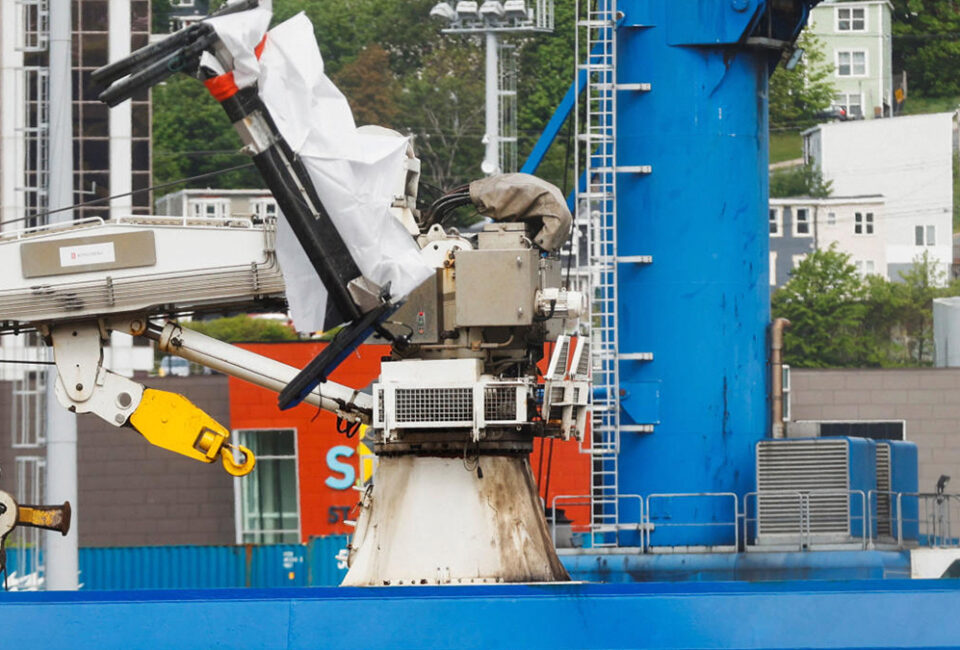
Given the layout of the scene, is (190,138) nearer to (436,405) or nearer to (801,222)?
(801,222)

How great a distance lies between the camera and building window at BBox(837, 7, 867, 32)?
388ft

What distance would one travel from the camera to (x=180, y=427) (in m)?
21.9

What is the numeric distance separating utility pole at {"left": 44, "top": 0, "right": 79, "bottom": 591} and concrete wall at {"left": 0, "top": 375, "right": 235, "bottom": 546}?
18.4 m

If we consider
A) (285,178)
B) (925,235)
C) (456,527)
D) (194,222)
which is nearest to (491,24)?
(925,235)

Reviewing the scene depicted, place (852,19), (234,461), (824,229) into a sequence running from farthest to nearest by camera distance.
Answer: (852,19), (824,229), (234,461)

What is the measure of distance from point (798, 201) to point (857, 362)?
14885mm

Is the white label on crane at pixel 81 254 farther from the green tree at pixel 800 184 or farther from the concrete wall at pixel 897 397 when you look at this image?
the green tree at pixel 800 184

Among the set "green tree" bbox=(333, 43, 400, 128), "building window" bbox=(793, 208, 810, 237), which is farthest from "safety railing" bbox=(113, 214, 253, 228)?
"building window" bbox=(793, 208, 810, 237)

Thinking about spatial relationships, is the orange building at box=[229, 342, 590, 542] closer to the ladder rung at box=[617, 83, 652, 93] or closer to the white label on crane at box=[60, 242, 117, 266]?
the ladder rung at box=[617, 83, 652, 93]

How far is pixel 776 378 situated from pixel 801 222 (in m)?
74.0

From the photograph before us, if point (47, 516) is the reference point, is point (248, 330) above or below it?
above

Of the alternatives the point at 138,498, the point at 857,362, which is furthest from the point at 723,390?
the point at 857,362

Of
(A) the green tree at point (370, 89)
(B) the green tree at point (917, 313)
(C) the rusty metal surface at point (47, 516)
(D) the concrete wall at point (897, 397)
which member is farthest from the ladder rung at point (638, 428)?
(A) the green tree at point (370, 89)

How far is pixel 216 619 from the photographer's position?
53.6ft
